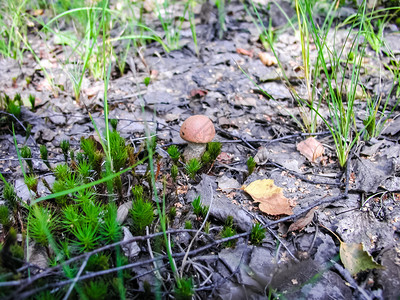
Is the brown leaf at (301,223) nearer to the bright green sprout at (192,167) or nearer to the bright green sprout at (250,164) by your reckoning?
the bright green sprout at (250,164)

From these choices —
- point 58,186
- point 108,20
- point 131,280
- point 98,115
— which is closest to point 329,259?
point 131,280

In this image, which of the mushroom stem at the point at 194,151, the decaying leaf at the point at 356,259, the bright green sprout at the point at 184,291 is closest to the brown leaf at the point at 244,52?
the mushroom stem at the point at 194,151

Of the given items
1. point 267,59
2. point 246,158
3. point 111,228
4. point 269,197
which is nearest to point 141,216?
point 111,228

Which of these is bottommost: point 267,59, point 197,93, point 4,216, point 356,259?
point 356,259

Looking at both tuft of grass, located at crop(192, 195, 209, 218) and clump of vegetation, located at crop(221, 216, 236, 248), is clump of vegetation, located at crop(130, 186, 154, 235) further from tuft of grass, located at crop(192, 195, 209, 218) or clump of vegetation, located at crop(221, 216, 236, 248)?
clump of vegetation, located at crop(221, 216, 236, 248)

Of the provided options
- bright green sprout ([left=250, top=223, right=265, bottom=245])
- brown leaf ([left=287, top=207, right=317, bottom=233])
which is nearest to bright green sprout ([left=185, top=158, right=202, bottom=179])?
bright green sprout ([left=250, top=223, right=265, bottom=245])

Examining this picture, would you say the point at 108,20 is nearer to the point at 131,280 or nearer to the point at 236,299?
the point at 131,280

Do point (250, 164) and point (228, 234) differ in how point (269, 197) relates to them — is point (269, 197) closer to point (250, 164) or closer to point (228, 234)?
point (250, 164)
